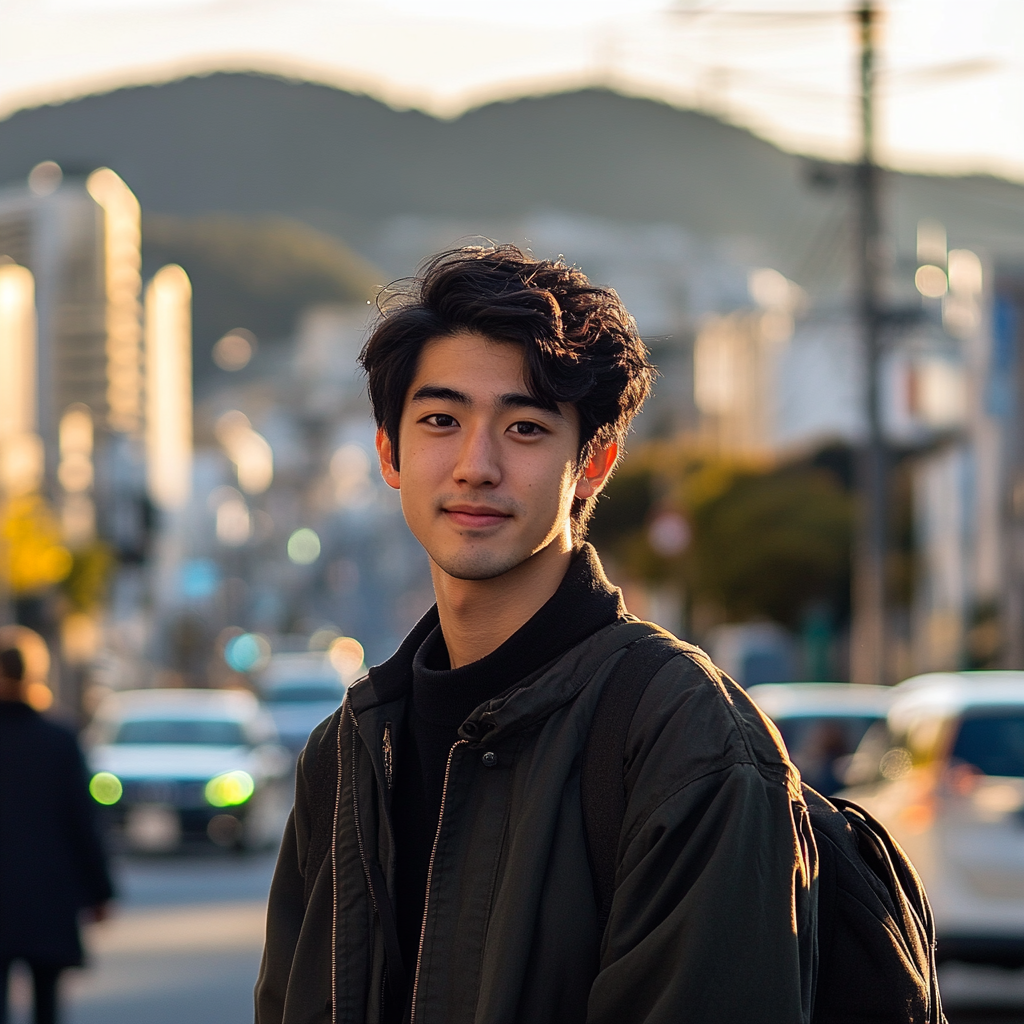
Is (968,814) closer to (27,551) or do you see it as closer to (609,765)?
(609,765)

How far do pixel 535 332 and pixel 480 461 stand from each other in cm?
20

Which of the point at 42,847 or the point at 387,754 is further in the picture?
the point at 42,847

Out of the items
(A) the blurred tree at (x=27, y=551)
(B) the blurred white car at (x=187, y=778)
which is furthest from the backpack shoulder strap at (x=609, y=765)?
(A) the blurred tree at (x=27, y=551)

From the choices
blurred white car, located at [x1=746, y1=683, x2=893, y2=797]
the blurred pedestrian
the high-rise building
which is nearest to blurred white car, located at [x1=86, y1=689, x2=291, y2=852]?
blurred white car, located at [x1=746, y1=683, x2=893, y2=797]

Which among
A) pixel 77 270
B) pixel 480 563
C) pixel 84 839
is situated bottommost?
pixel 84 839

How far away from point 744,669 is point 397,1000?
136 ft

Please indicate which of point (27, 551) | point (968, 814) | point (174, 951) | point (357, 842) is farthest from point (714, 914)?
point (27, 551)

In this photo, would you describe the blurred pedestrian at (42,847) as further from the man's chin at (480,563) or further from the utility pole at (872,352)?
the utility pole at (872,352)

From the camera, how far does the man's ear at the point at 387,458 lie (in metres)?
3.28

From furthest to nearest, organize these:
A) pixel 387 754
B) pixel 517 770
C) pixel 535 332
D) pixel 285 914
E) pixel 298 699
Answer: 1. pixel 298 699
2. pixel 285 914
3. pixel 387 754
4. pixel 535 332
5. pixel 517 770

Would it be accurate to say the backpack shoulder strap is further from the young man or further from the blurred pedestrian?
the blurred pedestrian

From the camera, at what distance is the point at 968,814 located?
11.0 meters

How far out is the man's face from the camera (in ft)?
9.91

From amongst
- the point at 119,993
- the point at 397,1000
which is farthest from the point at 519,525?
the point at 119,993
